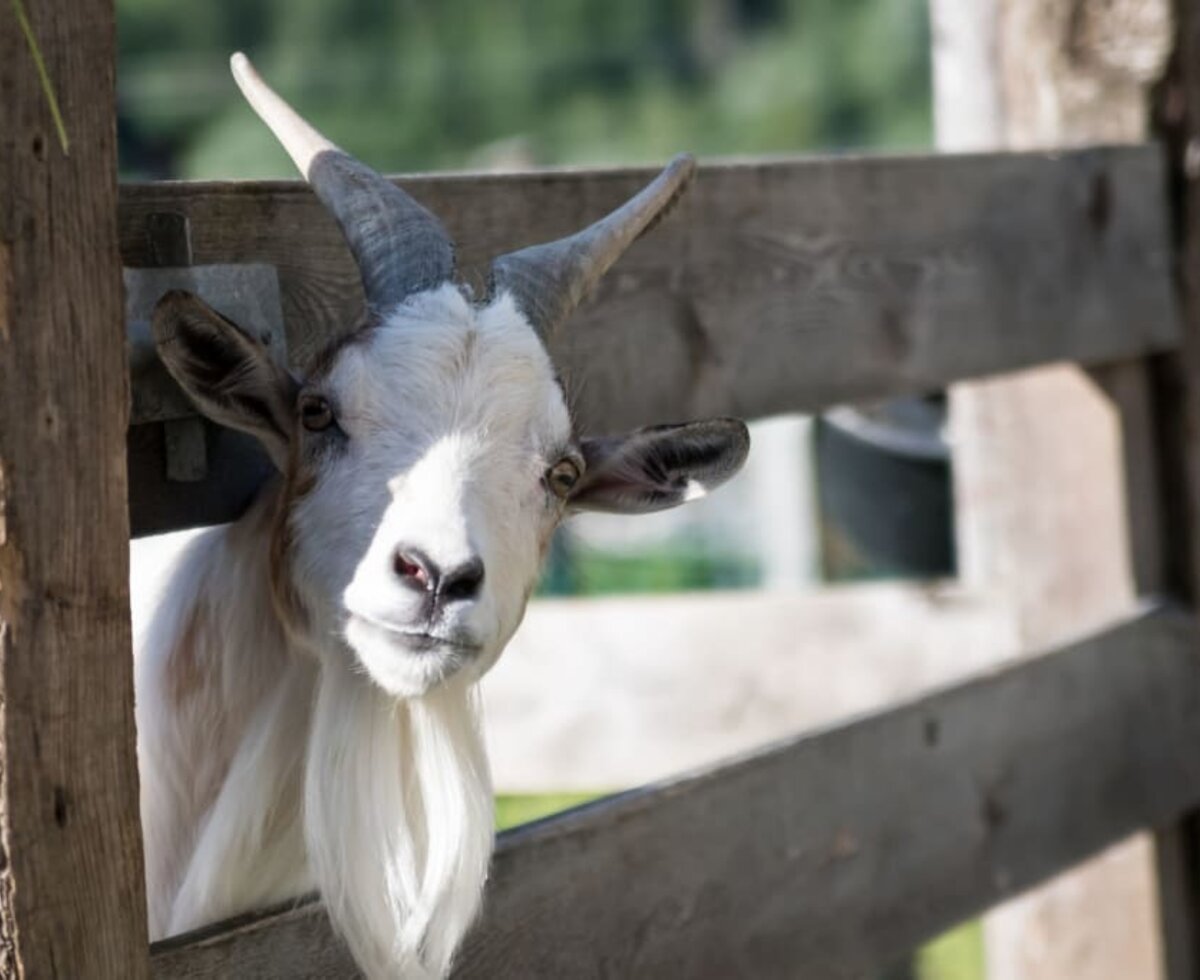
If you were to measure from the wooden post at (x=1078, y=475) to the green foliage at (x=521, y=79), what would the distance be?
992 centimetres

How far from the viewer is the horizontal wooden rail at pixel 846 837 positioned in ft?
9.29

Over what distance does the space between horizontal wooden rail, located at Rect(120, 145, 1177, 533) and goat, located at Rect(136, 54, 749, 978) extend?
0.13 m

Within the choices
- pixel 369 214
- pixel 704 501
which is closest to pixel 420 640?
pixel 369 214

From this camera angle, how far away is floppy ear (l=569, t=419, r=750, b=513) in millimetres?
2857

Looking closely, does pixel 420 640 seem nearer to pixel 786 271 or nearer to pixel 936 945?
pixel 786 271

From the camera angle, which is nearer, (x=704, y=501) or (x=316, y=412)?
(x=316, y=412)

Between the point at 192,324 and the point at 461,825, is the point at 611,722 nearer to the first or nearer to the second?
the point at 461,825

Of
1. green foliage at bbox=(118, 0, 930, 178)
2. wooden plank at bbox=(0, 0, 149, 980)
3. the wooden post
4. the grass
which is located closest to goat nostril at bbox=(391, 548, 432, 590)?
wooden plank at bbox=(0, 0, 149, 980)

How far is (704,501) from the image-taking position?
966 cm

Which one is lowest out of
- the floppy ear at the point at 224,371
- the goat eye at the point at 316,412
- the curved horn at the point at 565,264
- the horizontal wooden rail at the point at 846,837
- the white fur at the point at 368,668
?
the horizontal wooden rail at the point at 846,837

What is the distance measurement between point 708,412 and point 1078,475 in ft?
4.93

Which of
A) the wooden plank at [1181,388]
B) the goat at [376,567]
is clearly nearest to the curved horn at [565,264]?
the goat at [376,567]

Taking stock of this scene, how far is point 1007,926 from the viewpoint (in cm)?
473

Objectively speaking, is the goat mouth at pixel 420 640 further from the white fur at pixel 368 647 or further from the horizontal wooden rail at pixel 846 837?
the horizontal wooden rail at pixel 846 837
